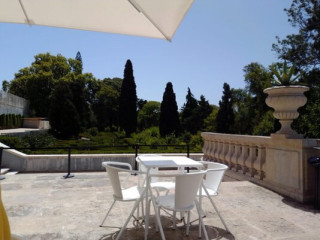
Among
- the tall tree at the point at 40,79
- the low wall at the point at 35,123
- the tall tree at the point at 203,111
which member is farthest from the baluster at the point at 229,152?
the tall tree at the point at 40,79

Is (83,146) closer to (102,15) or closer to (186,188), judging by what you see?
(102,15)

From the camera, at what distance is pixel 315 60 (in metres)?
20.2

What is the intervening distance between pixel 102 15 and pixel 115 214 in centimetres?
280

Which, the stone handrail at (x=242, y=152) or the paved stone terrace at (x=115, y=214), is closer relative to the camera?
the paved stone terrace at (x=115, y=214)

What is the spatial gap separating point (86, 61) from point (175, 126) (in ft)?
78.1

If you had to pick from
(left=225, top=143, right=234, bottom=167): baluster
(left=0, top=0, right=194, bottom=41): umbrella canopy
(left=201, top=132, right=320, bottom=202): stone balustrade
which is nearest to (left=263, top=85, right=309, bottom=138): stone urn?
(left=201, top=132, right=320, bottom=202): stone balustrade

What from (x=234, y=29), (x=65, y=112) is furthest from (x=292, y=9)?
(x=65, y=112)

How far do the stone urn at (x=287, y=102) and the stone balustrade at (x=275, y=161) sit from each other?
277mm

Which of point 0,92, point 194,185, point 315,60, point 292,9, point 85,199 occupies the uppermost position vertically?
point 292,9

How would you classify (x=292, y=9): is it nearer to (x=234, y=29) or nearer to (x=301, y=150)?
(x=234, y=29)

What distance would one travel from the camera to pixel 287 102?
5613mm

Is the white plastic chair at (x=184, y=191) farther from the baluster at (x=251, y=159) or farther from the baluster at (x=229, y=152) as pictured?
the baluster at (x=229, y=152)

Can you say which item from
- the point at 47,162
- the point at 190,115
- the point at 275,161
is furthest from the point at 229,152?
the point at 190,115

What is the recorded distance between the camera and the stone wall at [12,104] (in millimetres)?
27766
